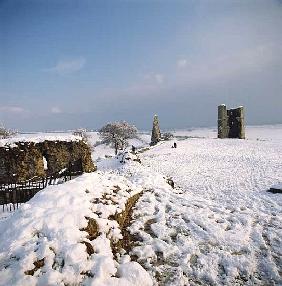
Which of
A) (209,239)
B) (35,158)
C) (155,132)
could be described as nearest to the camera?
(209,239)

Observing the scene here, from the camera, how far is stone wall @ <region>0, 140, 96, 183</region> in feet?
54.7

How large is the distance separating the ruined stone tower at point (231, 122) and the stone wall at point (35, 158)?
108ft

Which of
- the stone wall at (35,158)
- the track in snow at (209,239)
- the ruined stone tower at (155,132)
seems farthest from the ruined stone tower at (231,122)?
the track in snow at (209,239)

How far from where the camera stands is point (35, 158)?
17.3 metres

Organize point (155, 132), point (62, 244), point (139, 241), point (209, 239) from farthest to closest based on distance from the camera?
point (155, 132), point (209, 239), point (139, 241), point (62, 244)

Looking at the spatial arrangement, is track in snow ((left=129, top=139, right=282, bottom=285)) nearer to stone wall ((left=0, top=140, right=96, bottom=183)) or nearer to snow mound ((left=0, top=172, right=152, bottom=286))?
snow mound ((left=0, top=172, right=152, bottom=286))

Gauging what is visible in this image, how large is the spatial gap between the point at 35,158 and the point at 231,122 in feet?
126

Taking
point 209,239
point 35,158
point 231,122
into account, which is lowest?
point 209,239

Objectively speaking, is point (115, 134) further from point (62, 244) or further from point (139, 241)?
point (62, 244)

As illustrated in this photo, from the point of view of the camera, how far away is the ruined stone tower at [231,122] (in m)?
46.4

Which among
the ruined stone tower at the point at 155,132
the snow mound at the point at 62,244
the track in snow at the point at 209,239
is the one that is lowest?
the track in snow at the point at 209,239

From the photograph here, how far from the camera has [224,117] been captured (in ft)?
155

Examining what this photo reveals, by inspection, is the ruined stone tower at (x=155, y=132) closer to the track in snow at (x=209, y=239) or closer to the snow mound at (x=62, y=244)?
the track in snow at (x=209, y=239)

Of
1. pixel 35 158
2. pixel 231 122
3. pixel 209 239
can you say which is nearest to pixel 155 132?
pixel 231 122
